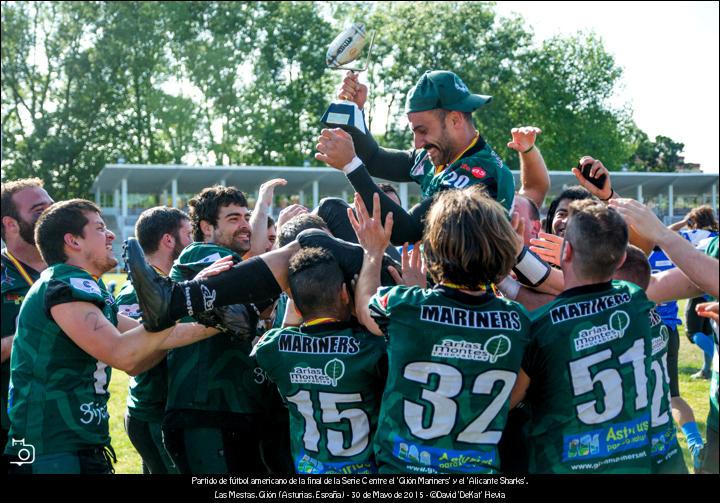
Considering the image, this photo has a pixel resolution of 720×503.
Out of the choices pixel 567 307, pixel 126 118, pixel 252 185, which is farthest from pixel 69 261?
pixel 126 118

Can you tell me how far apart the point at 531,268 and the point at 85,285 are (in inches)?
94.8

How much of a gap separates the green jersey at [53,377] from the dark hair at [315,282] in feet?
3.70

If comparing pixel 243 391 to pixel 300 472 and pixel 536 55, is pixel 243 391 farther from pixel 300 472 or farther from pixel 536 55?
pixel 536 55

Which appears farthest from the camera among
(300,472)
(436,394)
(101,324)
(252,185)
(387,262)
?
(252,185)

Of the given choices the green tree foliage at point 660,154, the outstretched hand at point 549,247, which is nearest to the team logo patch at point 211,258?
the outstretched hand at point 549,247

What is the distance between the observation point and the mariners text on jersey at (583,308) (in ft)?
10.9

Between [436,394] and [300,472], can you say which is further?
[300,472]

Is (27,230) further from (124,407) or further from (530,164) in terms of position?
(124,407)

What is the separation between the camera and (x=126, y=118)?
45.8 meters

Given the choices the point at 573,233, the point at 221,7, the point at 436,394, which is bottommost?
the point at 436,394

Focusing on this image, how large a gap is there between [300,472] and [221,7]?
46.7m

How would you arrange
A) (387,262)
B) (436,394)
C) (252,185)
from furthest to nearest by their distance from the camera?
1. (252,185)
2. (387,262)
3. (436,394)

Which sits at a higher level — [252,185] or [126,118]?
[126,118]

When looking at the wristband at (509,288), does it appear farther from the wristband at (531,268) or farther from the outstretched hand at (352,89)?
the outstretched hand at (352,89)
